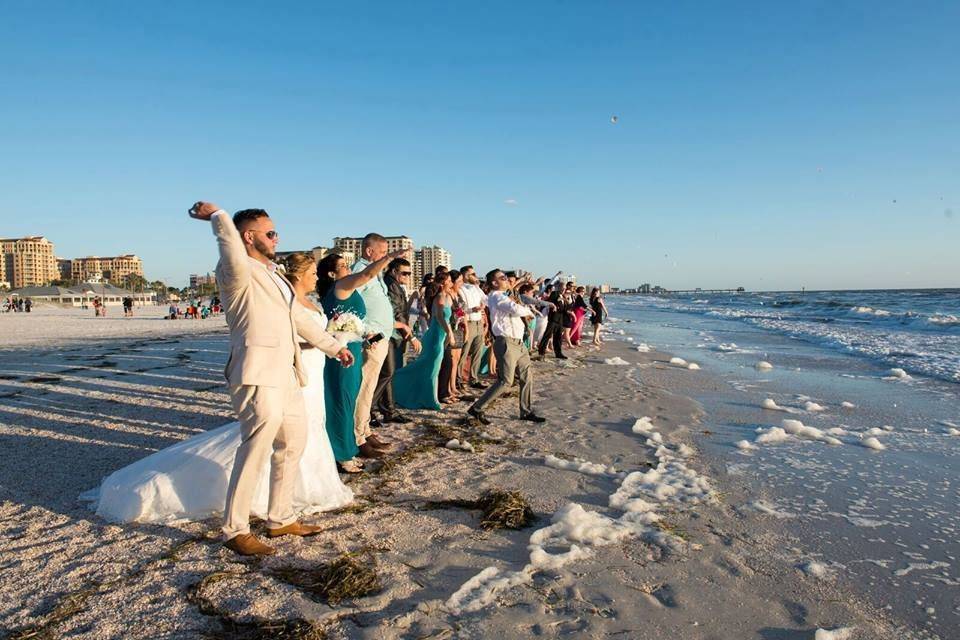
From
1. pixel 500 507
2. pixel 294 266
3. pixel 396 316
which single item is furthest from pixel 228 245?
pixel 396 316

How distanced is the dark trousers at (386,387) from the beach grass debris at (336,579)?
298cm

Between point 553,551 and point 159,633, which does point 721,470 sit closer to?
point 553,551

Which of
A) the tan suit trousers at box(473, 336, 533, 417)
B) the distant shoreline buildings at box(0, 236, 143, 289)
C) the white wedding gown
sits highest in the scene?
the distant shoreline buildings at box(0, 236, 143, 289)

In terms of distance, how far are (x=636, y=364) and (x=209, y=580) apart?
11.3 m

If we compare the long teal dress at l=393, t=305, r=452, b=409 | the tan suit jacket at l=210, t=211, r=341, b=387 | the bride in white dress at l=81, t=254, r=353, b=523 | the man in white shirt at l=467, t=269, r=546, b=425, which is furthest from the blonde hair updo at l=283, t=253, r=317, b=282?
the long teal dress at l=393, t=305, r=452, b=409

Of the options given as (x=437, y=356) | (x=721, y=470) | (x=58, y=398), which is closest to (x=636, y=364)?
(x=437, y=356)

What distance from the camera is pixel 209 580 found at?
3098 millimetres

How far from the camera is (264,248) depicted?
336 centimetres

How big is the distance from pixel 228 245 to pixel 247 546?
1778 millimetres

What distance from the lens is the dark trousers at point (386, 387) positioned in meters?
6.50

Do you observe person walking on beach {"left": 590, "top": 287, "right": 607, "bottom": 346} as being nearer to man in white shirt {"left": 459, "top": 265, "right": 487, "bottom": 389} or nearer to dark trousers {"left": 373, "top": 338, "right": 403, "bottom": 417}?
man in white shirt {"left": 459, "top": 265, "right": 487, "bottom": 389}

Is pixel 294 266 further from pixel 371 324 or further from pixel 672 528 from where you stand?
pixel 672 528

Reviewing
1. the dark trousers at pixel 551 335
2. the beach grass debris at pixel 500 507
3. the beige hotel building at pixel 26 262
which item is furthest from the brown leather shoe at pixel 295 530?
the beige hotel building at pixel 26 262

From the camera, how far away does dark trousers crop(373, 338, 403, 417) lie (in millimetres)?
6504
